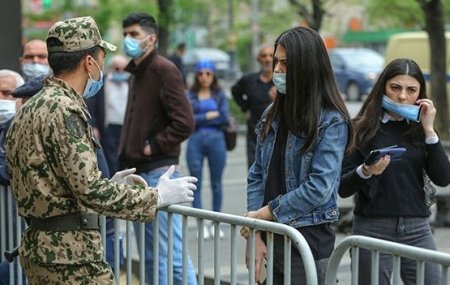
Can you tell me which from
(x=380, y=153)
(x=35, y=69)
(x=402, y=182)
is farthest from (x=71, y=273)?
(x=35, y=69)

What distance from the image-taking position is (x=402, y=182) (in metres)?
5.71

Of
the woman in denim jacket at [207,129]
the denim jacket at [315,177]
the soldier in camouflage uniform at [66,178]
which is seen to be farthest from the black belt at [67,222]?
the woman in denim jacket at [207,129]

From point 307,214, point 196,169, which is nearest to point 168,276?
point 307,214

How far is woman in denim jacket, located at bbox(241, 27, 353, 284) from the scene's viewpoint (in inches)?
196

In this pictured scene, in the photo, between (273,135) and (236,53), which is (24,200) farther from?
(236,53)

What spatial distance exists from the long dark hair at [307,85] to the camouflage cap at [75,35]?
90cm

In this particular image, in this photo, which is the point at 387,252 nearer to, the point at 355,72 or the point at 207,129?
the point at 207,129

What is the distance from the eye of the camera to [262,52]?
35.6ft

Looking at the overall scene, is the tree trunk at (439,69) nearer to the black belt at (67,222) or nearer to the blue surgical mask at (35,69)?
the blue surgical mask at (35,69)

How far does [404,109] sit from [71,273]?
6.80 feet

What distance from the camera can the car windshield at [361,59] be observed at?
39562mm

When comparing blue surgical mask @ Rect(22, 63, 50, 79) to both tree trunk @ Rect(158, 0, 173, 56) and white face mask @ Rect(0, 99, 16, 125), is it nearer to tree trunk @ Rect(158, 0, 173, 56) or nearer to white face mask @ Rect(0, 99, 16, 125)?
white face mask @ Rect(0, 99, 16, 125)

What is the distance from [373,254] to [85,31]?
61.3 inches

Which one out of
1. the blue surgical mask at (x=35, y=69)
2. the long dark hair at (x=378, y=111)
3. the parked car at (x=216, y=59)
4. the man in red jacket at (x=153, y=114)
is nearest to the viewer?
the long dark hair at (x=378, y=111)
